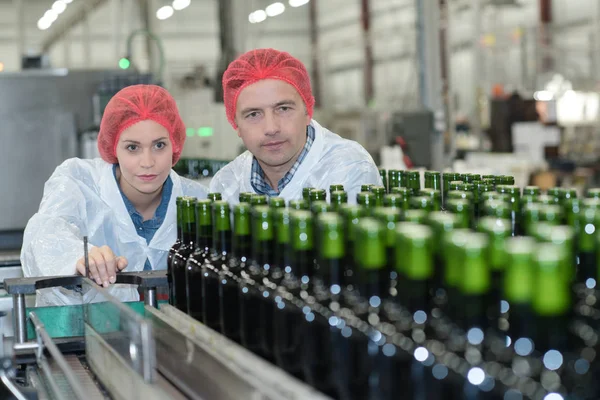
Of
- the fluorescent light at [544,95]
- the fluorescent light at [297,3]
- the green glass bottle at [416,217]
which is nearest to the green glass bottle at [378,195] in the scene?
the green glass bottle at [416,217]

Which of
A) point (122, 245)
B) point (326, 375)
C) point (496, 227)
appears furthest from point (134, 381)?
point (122, 245)

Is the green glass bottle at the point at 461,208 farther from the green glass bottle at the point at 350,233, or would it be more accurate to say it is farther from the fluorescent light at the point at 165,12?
the fluorescent light at the point at 165,12

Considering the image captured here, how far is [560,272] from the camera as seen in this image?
0.93m

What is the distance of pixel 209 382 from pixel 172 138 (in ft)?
5.18

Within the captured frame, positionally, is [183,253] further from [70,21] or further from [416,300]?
[70,21]

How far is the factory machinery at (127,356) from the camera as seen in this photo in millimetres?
1091

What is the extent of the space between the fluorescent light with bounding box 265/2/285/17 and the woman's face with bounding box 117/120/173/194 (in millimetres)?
14671

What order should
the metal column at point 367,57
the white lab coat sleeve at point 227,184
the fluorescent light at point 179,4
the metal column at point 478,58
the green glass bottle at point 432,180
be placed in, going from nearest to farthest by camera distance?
the green glass bottle at point 432,180 < the white lab coat sleeve at point 227,184 < the metal column at point 478,58 < the fluorescent light at point 179,4 < the metal column at point 367,57

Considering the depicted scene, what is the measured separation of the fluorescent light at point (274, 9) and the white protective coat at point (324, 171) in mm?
14642

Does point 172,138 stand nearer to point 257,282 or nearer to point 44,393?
point 44,393

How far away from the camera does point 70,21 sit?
50.7 feet

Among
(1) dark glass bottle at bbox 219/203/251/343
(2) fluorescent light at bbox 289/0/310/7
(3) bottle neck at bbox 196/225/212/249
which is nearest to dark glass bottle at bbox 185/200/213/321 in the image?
(3) bottle neck at bbox 196/225/212/249

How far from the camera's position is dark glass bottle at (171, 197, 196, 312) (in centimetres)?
171

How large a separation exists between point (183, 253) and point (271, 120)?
651mm
